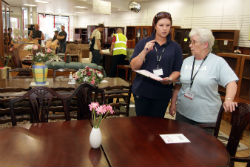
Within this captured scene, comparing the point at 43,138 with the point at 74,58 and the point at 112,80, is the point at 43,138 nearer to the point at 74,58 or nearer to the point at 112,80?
the point at 112,80

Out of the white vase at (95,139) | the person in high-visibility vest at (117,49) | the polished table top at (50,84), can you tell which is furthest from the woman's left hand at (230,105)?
the person in high-visibility vest at (117,49)

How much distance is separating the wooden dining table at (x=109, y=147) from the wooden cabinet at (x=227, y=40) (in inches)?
170

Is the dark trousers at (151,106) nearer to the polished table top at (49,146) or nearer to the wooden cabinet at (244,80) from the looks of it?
the polished table top at (49,146)

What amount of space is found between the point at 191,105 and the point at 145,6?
8908mm

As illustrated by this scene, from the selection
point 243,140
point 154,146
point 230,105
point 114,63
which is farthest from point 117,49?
point 154,146

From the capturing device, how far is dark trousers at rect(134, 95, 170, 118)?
236cm

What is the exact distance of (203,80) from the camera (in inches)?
81.9

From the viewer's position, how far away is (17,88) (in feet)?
10.4

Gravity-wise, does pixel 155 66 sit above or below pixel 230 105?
above

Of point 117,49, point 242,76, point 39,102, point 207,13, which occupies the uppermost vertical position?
point 207,13

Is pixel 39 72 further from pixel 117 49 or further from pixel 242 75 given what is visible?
pixel 117 49

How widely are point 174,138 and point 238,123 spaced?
57 cm

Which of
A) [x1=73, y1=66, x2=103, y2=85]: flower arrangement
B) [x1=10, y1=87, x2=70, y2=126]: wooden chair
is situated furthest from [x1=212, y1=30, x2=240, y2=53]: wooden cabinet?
[x1=10, y1=87, x2=70, y2=126]: wooden chair

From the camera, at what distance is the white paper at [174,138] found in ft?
5.51
